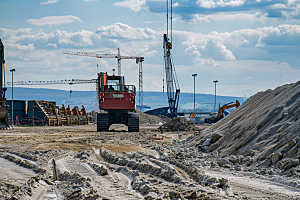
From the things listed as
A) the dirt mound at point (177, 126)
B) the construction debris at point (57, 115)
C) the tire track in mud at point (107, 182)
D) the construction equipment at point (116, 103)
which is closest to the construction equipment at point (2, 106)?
the construction equipment at point (116, 103)

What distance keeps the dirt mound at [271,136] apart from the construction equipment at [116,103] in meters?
10.7

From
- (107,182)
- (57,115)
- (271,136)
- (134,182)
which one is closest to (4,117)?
(57,115)

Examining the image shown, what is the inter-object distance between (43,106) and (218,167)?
34.9m

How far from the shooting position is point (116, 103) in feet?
89.7

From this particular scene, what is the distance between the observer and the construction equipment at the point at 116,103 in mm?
27344

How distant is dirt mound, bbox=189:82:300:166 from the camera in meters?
10.8

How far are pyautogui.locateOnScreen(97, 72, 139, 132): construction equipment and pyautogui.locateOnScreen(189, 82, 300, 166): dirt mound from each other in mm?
10681

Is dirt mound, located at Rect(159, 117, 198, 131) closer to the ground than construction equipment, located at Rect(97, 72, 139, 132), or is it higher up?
closer to the ground

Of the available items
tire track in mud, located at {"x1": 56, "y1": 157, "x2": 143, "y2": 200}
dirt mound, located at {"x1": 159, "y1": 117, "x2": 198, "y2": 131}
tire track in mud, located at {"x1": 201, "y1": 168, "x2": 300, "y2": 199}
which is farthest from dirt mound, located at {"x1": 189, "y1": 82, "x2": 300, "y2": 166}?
dirt mound, located at {"x1": 159, "y1": 117, "x2": 198, "y2": 131}

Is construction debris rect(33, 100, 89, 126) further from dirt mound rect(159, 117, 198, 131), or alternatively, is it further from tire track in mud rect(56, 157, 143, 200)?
tire track in mud rect(56, 157, 143, 200)

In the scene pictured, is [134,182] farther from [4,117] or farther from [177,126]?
[177,126]

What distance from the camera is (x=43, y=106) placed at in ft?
141

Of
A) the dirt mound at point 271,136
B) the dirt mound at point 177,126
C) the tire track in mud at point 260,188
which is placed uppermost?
the dirt mound at point 271,136

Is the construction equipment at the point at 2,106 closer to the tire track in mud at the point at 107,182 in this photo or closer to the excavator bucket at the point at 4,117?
the excavator bucket at the point at 4,117
